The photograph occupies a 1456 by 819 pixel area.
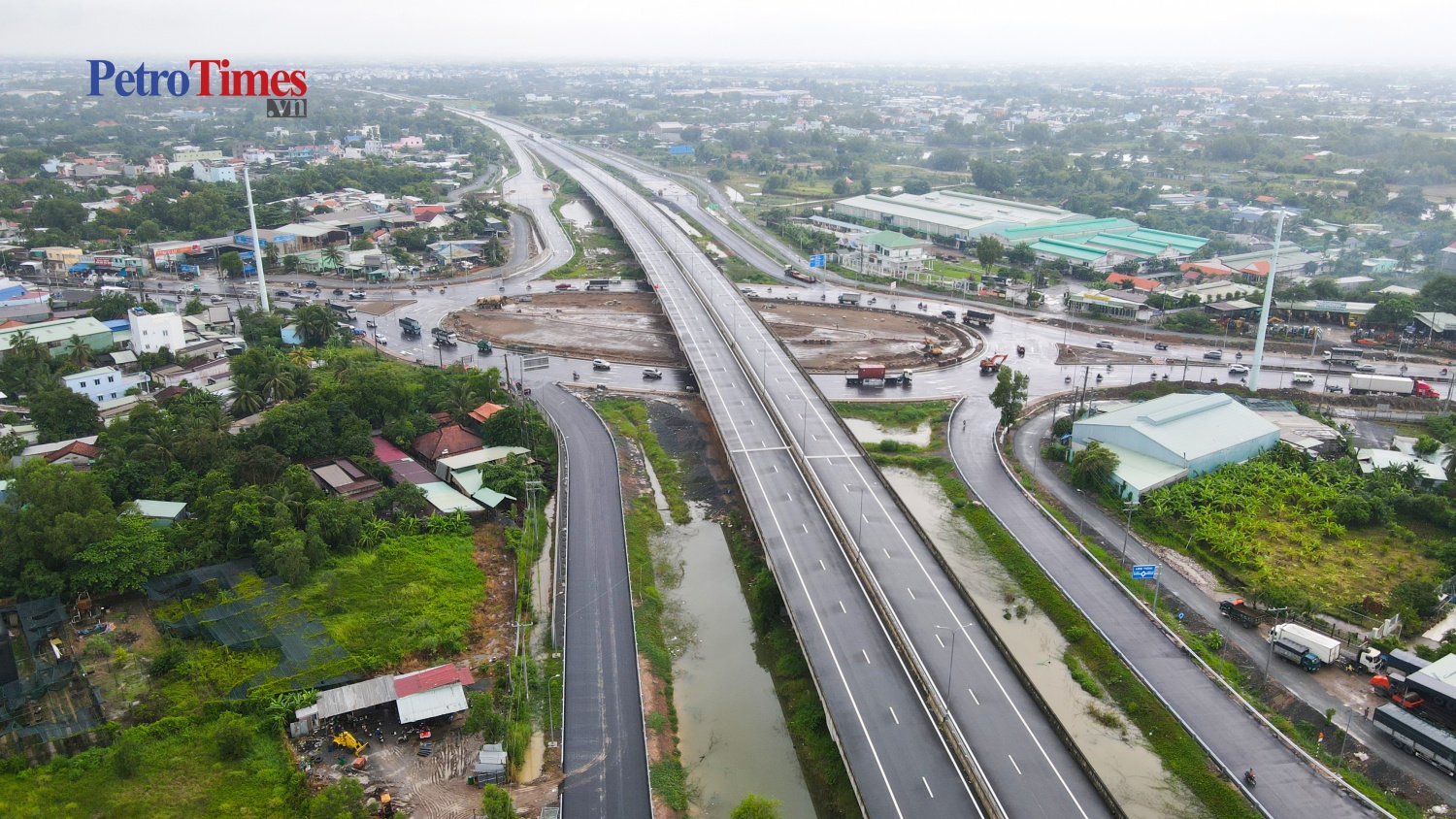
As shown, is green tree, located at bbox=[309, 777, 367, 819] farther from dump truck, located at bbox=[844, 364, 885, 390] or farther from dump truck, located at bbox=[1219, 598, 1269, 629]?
dump truck, located at bbox=[844, 364, 885, 390]

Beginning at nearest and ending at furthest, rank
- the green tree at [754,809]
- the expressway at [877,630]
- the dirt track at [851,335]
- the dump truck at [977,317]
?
the green tree at [754,809] < the expressway at [877,630] < the dirt track at [851,335] < the dump truck at [977,317]

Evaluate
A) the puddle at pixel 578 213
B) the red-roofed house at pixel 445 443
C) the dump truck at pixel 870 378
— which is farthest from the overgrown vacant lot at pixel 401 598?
the puddle at pixel 578 213

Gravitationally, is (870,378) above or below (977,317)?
below

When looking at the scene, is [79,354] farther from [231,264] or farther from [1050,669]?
[1050,669]

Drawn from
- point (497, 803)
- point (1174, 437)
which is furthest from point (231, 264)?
point (1174, 437)

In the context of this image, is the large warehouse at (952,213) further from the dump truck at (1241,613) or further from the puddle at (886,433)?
the dump truck at (1241,613)

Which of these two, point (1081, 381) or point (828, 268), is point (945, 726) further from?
point (828, 268)

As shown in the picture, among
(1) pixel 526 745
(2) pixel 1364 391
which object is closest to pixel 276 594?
(1) pixel 526 745
